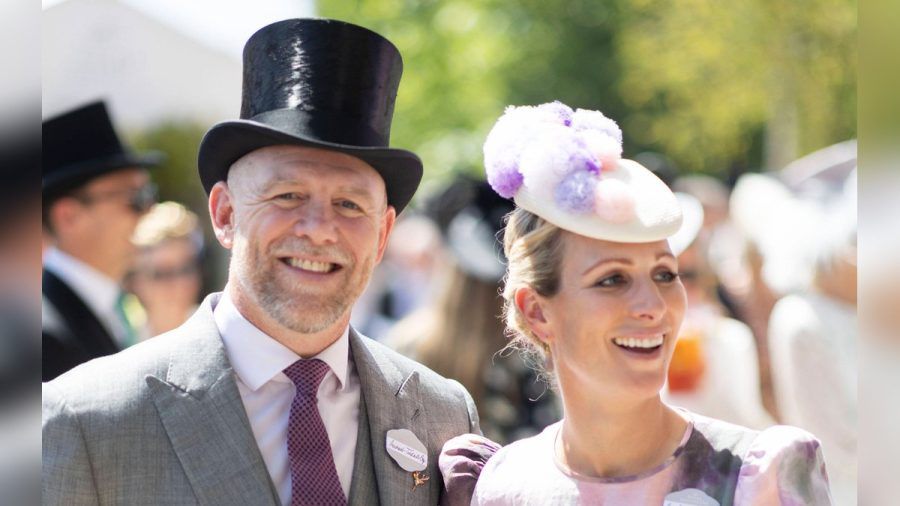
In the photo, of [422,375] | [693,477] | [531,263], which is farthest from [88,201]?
[693,477]

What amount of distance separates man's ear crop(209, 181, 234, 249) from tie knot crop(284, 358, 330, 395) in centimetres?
44

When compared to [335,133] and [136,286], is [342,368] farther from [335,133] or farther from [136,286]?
[136,286]

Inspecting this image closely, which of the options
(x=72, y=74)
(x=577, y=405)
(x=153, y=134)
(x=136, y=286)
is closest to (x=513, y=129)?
(x=577, y=405)

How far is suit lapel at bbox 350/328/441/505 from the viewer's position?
3268mm

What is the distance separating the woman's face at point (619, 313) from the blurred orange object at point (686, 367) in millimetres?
3588

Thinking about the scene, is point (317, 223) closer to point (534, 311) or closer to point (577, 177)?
point (534, 311)

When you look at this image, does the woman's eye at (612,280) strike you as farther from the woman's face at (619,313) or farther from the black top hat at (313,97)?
the black top hat at (313,97)

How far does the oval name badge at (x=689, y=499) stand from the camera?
2791mm

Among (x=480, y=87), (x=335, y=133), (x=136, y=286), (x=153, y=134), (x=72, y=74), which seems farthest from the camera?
(x=153, y=134)

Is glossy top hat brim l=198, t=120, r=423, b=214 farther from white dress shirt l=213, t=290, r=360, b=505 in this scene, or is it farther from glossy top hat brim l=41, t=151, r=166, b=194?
glossy top hat brim l=41, t=151, r=166, b=194

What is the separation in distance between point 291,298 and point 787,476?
1372 mm

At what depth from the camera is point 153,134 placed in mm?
25344

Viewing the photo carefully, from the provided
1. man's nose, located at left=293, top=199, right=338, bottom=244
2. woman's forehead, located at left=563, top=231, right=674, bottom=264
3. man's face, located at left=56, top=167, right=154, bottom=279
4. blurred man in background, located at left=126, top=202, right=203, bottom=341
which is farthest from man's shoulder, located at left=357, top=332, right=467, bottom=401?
blurred man in background, located at left=126, top=202, right=203, bottom=341

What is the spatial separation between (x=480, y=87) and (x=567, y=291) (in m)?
20.0
